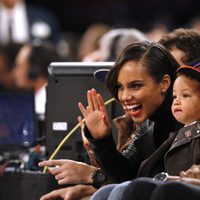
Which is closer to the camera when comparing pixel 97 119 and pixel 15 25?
pixel 97 119

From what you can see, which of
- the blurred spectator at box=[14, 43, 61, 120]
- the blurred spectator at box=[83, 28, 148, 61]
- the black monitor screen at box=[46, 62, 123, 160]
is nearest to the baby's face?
the black monitor screen at box=[46, 62, 123, 160]

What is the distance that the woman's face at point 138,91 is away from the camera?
452cm

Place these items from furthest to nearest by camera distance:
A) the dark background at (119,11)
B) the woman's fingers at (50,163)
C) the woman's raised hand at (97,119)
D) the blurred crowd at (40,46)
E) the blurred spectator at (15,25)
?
1. the dark background at (119,11)
2. the blurred spectator at (15,25)
3. the blurred crowd at (40,46)
4. the woman's fingers at (50,163)
5. the woman's raised hand at (97,119)

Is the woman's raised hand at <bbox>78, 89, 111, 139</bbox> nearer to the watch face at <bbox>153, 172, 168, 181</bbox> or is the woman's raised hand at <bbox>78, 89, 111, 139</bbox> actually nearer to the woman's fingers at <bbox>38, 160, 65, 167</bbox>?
the woman's fingers at <bbox>38, 160, 65, 167</bbox>

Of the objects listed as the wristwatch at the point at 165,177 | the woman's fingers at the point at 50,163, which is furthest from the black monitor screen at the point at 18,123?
the wristwatch at the point at 165,177

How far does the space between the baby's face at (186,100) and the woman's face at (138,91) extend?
0.84 feet

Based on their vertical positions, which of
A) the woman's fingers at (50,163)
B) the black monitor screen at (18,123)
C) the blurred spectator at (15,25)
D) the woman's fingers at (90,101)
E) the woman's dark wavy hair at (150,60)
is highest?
the blurred spectator at (15,25)

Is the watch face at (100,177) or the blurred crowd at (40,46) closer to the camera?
the watch face at (100,177)

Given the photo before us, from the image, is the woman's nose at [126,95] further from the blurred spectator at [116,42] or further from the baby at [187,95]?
the blurred spectator at [116,42]

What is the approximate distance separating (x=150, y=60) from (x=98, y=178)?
1.94ft

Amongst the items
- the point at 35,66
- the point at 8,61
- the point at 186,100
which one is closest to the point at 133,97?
the point at 186,100

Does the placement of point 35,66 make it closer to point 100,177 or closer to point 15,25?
point 15,25

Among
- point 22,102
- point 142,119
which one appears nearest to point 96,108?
point 142,119

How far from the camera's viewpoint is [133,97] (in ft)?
14.9
